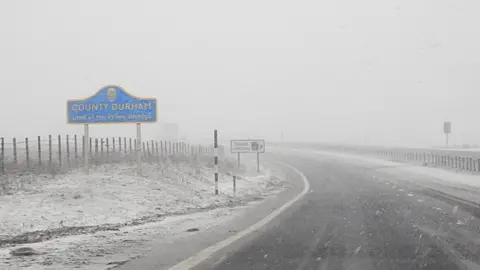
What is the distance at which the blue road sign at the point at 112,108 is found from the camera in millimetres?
18234

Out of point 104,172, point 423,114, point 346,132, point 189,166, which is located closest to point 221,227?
point 104,172

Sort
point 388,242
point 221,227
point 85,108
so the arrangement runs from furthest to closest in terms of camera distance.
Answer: point 85,108
point 221,227
point 388,242

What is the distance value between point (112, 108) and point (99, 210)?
7179 millimetres

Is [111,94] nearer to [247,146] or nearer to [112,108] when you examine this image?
[112,108]

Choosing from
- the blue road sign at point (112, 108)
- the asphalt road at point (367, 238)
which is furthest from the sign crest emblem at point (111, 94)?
the asphalt road at point (367, 238)

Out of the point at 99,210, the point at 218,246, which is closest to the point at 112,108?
the point at 99,210

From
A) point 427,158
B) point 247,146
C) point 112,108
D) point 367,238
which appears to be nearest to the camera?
point 367,238

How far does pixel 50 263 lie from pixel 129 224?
3.89 meters

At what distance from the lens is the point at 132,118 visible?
18.3m

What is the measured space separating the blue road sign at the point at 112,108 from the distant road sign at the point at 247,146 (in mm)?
8243

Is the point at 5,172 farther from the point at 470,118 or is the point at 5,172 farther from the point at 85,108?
the point at 470,118

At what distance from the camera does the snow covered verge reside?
25.5ft

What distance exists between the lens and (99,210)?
11.9m

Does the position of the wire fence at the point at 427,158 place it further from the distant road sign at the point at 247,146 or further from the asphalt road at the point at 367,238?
the asphalt road at the point at 367,238
